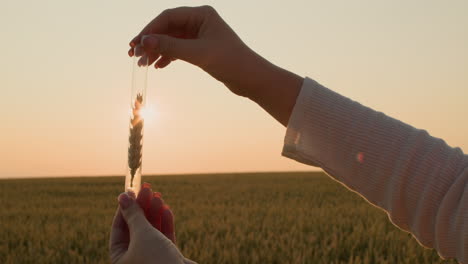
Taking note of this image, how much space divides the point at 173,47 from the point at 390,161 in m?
0.62

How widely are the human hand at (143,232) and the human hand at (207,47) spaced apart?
0.36 meters

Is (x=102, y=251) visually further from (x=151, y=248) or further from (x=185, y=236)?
(x=151, y=248)

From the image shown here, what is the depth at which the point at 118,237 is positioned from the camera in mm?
1521

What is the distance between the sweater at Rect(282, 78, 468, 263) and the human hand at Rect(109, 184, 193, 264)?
378 millimetres

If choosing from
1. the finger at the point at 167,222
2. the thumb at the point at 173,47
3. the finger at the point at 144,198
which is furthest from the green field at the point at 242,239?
the thumb at the point at 173,47

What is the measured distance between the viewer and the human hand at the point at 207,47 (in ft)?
4.45

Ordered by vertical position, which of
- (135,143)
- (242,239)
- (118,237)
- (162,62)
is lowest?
(242,239)

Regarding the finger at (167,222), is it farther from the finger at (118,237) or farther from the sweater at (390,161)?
the sweater at (390,161)

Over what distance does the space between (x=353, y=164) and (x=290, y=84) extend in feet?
0.80

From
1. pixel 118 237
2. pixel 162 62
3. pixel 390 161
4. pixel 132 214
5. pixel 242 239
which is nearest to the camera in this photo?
pixel 390 161

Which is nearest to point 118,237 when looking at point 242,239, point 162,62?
point 162,62

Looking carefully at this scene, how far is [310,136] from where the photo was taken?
133 centimetres

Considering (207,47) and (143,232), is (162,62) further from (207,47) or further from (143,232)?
(143,232)

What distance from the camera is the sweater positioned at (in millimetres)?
1289
